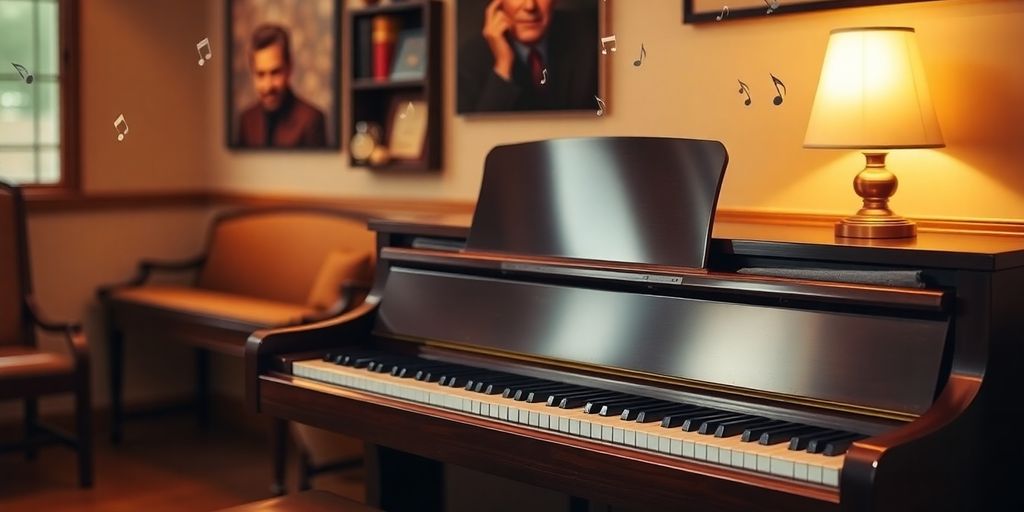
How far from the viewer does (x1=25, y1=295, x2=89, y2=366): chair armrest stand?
4.40 metres

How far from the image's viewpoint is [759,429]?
2256mm

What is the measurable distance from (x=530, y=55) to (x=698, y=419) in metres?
1.82

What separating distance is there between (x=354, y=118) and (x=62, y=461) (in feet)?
5.84

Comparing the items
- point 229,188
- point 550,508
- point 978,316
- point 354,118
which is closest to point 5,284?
point 229,188

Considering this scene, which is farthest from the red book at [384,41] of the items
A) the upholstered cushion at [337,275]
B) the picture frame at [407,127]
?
the upholstered cushion at [337,275]

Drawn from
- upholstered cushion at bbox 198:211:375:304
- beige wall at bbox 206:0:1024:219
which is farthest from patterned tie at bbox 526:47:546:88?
upholstered cushion at bbox 198:211:375:304

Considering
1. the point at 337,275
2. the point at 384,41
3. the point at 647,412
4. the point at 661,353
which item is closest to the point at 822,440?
the point at 647,412

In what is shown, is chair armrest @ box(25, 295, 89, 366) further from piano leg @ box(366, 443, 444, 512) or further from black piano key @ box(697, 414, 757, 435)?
black piano key @ box(697, 414, 757, 435)

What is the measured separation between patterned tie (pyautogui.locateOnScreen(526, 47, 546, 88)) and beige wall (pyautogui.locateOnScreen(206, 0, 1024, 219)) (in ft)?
0.44

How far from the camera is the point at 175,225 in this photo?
5527mm

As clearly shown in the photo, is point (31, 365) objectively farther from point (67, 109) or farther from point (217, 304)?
point (67, 109)

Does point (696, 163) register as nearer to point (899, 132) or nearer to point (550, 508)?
point (899, 132)

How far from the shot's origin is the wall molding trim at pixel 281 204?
10.4ft

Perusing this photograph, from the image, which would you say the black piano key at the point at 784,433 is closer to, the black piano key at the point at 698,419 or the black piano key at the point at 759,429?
the black piano key at the point at 759,429
